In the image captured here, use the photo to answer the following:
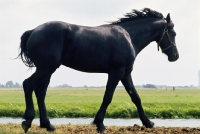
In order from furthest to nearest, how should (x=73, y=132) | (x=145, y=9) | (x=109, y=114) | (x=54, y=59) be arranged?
(x=109, y=114)
(x=145, y=9)
(x=73, y=132)
(x=54, y=59)

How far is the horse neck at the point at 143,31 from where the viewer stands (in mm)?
10750

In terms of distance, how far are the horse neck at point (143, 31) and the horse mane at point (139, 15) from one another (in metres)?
0.13

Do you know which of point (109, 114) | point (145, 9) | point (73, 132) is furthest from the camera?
point (109, 114)

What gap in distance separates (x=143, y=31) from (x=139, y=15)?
1.43 feet

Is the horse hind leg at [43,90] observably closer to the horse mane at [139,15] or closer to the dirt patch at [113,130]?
the dirt patch at [113,130]

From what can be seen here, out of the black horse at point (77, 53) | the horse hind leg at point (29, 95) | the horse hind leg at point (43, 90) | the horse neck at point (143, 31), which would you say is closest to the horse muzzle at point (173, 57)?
the horse neck at point (143, 31)

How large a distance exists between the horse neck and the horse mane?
126 mm

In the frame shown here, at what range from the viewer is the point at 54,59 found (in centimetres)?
949

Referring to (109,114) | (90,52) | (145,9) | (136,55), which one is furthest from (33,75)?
(109,114)

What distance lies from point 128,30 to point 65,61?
184 cm

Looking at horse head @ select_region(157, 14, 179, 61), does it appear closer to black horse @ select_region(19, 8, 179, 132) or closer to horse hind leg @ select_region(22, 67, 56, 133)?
black horse @ select_region(19, 8, 179, 132)

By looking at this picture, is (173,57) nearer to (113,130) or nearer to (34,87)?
(113,130)

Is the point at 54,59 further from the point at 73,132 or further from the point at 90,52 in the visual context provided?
the point at 73,132

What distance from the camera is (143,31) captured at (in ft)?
35.6
